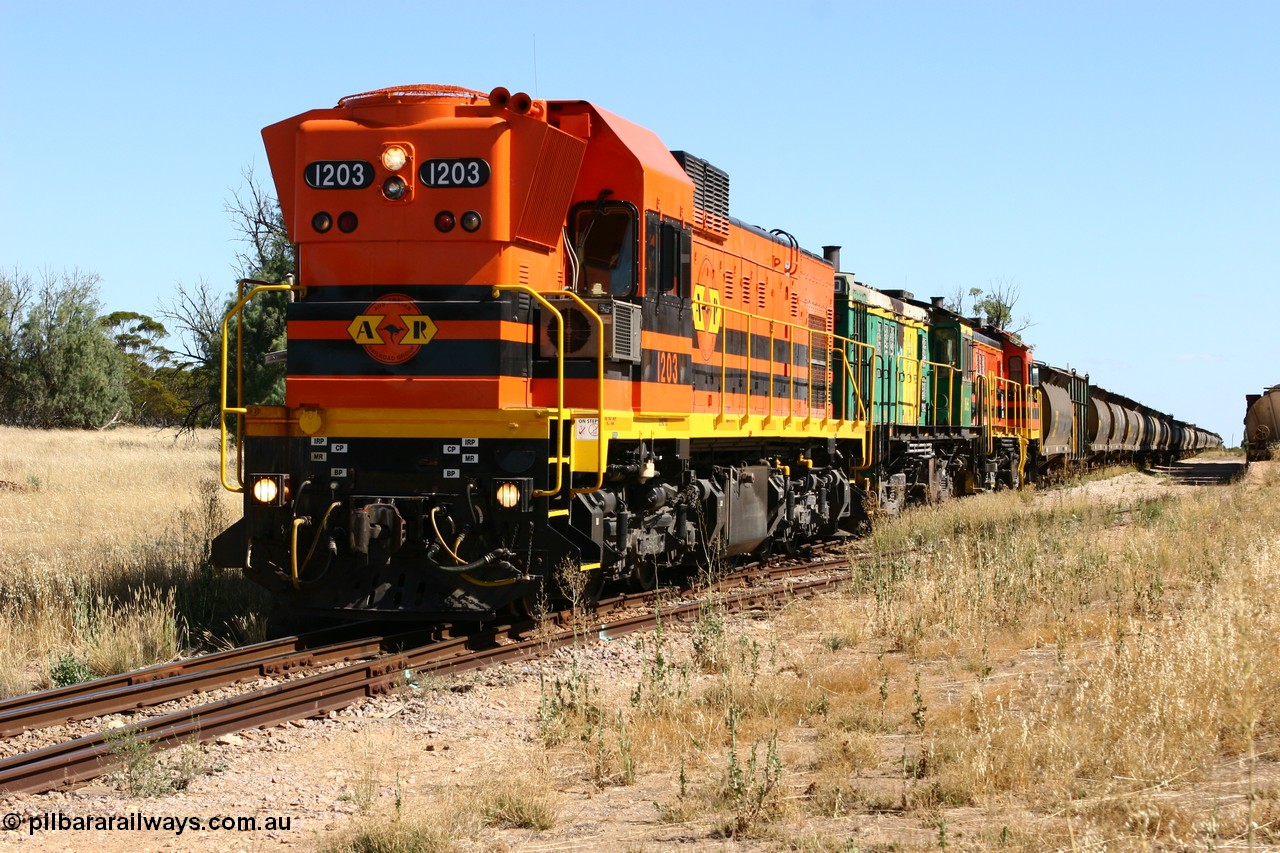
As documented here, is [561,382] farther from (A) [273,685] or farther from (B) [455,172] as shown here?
(A) [273,685]

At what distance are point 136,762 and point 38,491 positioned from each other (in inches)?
723

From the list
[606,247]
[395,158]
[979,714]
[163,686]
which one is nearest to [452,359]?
[395,158]

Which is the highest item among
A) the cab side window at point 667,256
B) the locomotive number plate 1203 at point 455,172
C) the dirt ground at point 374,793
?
the locomotive number plate 1203 at point 455,172

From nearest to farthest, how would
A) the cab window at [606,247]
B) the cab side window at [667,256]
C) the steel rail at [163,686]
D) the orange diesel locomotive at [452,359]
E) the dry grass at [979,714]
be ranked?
1. the dry grass at [979,714]
2. the steel rail at [163,686]
3. the orange diesel locomotive at [452,359]
4. the cab window at [606,247]
5. the cab side window at [667,256]

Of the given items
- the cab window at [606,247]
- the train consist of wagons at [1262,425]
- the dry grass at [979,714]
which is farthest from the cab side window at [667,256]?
the train consist of wagons at [1262,425]

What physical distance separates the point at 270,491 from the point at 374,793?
427 centimetres

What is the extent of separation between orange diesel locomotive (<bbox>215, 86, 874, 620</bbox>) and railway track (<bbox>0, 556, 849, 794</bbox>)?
1.10 ft

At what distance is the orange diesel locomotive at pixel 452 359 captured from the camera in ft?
31.6

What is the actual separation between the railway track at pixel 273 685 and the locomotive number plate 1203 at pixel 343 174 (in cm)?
352

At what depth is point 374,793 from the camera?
20.1 ft

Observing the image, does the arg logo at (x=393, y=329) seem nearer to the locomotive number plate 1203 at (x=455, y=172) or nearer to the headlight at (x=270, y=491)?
the locomotive number plate 1203 at (x=455, y=172)

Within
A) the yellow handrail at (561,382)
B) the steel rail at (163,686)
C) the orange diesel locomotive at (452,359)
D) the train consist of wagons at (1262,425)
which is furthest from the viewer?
the train consist of wagons at (1262,425)

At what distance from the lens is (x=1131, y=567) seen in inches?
467

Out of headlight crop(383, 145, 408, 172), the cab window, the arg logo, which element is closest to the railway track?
the arg logo
